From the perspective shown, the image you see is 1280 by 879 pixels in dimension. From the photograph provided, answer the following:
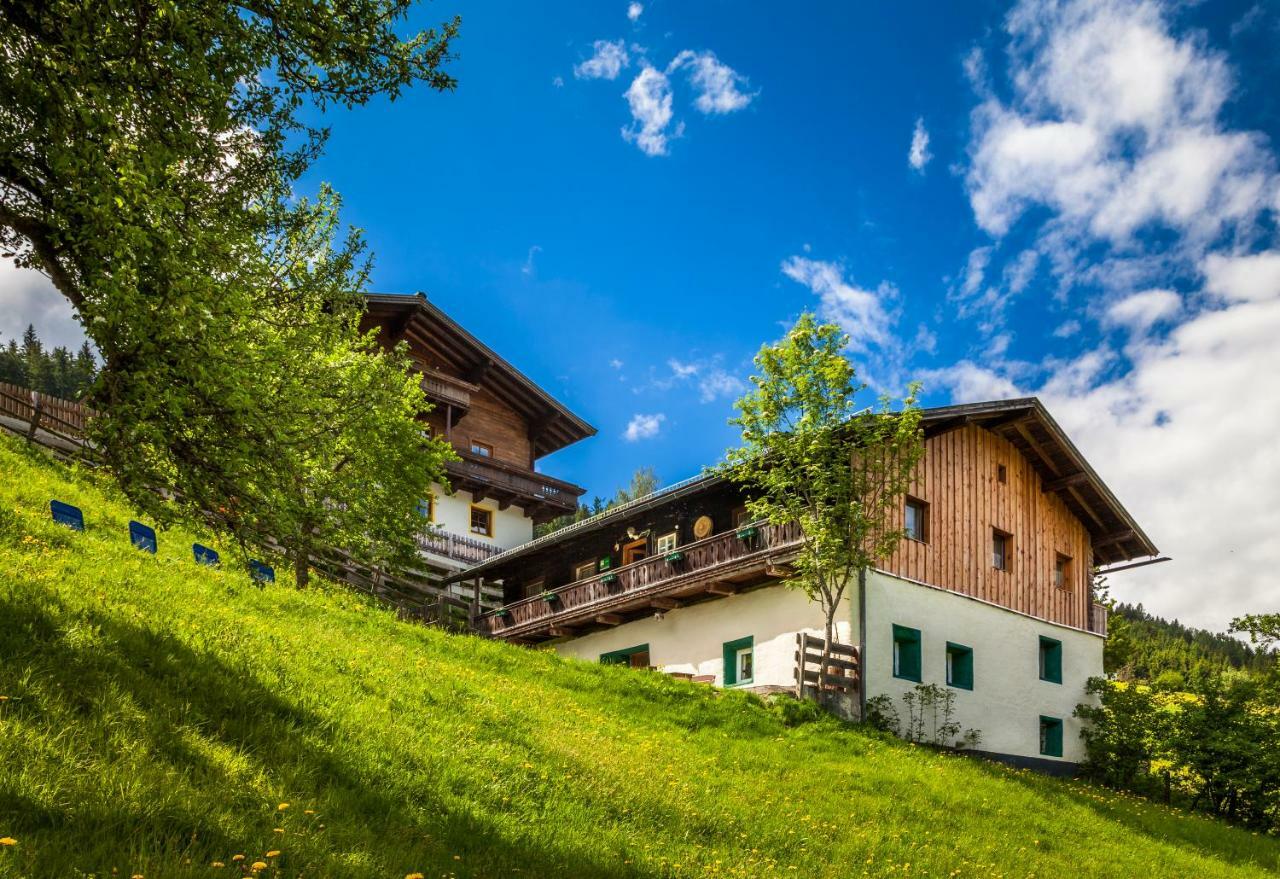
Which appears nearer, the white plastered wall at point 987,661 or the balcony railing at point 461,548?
the white plastered wall at point 987,661

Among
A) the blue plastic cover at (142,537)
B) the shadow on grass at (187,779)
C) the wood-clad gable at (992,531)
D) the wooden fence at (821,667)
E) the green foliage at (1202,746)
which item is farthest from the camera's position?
the wood-clad gable at (992,531)

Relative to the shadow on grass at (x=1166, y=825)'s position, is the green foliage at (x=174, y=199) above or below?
above

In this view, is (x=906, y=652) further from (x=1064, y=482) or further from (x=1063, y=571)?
(x=1064, y=482)

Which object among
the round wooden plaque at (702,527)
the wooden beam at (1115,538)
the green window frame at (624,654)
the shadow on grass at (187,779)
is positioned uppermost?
the wooden beam at (1115,538)

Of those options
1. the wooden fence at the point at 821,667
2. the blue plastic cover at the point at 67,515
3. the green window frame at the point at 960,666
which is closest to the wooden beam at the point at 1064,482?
the green window frame at the point at 960,666

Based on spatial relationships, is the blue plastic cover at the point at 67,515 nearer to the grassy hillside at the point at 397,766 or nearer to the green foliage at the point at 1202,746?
the grassy hillside at the point at 397,766

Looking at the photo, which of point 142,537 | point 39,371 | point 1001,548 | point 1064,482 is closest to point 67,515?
point 142,537

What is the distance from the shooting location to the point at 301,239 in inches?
942

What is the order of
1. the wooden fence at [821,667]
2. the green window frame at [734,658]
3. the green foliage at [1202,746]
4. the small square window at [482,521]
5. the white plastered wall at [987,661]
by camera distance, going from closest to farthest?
1. the wooden fence at [821,667]
2. the green foliage at [1202,746]
3. the white plastered wall at [987,661]
4. the green window frame at [734,658]
5. the small square window at [482,521]

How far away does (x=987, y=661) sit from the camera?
991 inches

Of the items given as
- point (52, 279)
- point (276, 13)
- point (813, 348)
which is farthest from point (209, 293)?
point (813, 348)

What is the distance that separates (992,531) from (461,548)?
1950 centimetres

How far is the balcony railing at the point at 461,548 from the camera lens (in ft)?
119

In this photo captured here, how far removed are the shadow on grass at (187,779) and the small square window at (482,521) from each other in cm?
2847
